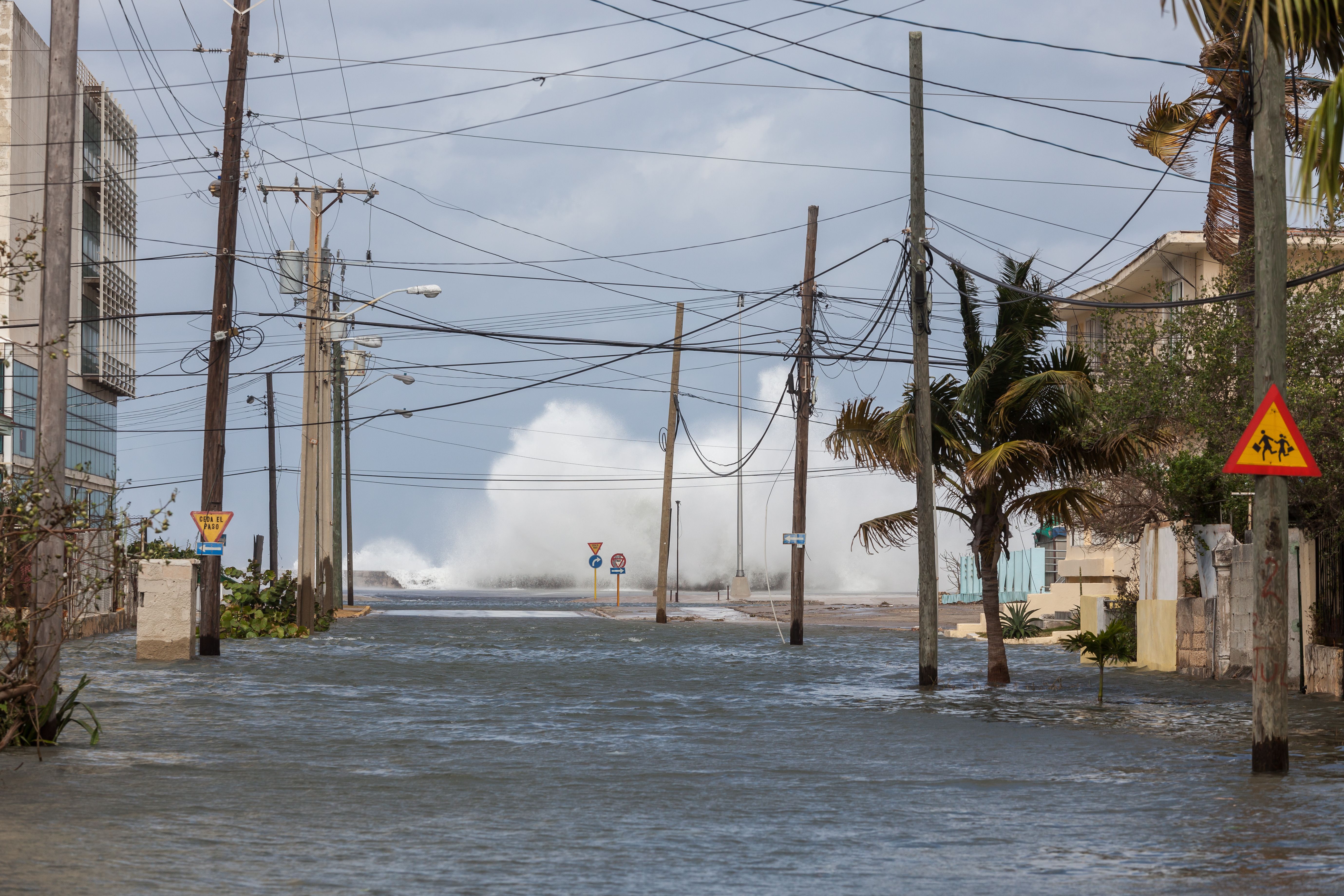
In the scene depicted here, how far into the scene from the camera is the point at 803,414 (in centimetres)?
3697

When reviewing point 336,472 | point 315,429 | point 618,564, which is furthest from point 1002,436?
point 618,564

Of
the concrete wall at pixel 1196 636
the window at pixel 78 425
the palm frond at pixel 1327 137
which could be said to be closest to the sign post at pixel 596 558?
the window at pixel 78 425

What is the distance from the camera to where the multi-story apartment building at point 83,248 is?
5697cm

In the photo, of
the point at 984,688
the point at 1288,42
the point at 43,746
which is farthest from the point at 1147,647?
the point at 1288,42

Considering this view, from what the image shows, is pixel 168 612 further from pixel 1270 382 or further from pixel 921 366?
pixel 1270 382

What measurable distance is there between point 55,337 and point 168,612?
1566cm

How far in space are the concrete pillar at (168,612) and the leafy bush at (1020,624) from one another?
20.4 metres

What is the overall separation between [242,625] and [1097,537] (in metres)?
21.8

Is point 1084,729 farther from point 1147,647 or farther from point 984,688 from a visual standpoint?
point 1147,647

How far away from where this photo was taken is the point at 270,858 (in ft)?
29.9

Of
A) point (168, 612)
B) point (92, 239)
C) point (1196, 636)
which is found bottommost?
point (1196, 636)

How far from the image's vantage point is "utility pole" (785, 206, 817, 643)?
1448 inches

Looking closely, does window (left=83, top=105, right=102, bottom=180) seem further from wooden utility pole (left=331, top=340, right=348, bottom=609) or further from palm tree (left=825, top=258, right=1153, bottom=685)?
palm tree (left=825, top=258, right=1153, bottom=685)

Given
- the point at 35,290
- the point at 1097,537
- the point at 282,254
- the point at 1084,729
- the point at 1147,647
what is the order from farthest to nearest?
the point at 35,290 → the point at 282,254 → the point at 1097,537 → the point at 1147,647 → the point at 1084,729
